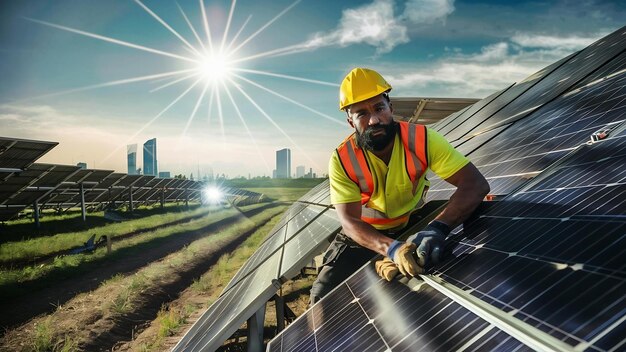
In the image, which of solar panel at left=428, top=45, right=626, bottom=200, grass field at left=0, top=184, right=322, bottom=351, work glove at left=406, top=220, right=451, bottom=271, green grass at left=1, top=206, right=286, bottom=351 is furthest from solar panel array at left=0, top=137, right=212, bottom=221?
work glove at left=406, top=220, right=451, bottom=271

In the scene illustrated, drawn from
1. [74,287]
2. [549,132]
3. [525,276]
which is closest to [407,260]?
[525,276]

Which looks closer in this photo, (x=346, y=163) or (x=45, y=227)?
(x=346, y=163)

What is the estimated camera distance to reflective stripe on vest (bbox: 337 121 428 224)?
14.4 ft

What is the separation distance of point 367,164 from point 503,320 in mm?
2728

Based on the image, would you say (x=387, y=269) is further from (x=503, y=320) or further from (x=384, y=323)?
(x=503, y=320)

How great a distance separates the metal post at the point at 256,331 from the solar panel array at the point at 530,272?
6.36 feet

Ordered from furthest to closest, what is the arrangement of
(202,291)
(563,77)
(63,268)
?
1. (63,268)
2. (202,291)
3. (563,77)

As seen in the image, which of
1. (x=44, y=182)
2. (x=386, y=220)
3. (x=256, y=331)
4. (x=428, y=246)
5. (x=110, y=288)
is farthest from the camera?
(x=44, y=182)

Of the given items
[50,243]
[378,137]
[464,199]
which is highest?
[378,137]

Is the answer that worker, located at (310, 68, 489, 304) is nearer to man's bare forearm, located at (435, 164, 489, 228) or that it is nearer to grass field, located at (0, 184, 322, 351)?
man's bare forearm, located at (435, 164, 489, 228)

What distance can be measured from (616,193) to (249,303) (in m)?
4.18

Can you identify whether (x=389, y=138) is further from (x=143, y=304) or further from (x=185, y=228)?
(x=185, y=228)

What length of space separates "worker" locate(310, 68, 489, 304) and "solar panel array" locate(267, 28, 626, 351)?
0.24 meters

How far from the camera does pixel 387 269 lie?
12.2ft
